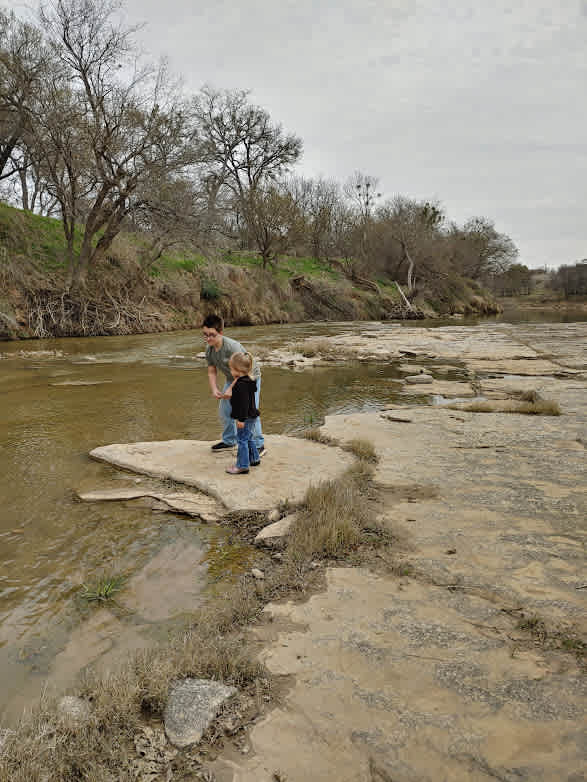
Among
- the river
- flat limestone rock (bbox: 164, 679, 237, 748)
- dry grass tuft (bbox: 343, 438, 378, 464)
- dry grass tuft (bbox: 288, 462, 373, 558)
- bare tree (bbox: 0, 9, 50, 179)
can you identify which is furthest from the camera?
bare tree (bbox: 0, 9, 50, 179)

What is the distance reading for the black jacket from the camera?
4.26 metres

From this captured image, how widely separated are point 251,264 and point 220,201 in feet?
23.2

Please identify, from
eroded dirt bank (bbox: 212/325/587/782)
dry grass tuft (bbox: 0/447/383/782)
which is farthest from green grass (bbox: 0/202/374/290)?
eroded dirt bank (bbox: 212/325/587/782)

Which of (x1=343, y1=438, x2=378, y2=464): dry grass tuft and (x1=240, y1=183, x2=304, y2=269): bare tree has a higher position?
(x1=240, y1=183, x2=304, y2=269): bare tree

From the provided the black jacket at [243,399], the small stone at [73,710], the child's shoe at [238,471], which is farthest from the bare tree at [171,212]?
the small stone at [73,710]

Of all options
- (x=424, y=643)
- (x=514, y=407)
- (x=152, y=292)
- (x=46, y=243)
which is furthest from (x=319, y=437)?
(x=46, y=243)

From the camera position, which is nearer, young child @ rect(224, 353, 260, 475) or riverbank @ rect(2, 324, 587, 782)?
riverbank @ rect(2, 324, 587, 782)

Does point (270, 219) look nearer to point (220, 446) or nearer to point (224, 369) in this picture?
point (224, 369)

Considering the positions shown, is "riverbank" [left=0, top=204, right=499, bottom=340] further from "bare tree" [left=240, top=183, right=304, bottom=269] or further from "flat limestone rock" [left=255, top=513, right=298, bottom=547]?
"flat limestone rock" [left=255, top=513, right=298, bottom=547]

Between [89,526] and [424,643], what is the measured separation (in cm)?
250

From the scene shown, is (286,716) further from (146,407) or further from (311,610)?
(146,407)

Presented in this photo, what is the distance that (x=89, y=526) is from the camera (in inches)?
135

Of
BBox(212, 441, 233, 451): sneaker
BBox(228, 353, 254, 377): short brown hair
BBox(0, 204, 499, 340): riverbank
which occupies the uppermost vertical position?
BBox(0, 204, 499, 340): riverbank

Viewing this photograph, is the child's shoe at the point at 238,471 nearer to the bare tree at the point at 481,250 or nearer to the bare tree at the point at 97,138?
the bare tree at the point at 97,138
